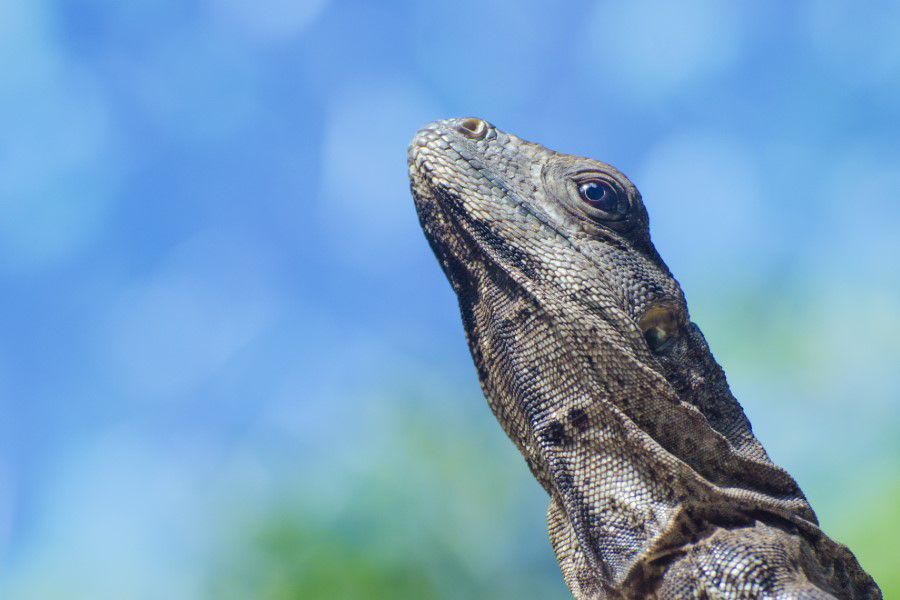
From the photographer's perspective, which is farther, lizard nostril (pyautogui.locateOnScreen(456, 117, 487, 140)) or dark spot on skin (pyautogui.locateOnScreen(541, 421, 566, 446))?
lizard nostril (pyautogui.locateOnScreen(456, 117, 487, 140))

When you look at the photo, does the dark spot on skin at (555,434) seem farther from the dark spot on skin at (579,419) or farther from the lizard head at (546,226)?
the lizard head at (546,226)

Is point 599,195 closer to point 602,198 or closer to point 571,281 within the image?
point 602,198

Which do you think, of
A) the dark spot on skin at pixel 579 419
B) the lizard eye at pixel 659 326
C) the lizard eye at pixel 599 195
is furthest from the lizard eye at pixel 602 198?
the dark spot on skin at pixel 579 419

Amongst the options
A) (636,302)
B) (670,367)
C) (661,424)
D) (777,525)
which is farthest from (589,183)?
(777,525)

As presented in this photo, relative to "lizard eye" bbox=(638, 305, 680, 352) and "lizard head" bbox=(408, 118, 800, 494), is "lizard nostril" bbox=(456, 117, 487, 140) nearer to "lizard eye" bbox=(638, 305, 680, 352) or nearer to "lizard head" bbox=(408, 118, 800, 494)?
"lizard head" bbox=(408, 118, 800, 494)

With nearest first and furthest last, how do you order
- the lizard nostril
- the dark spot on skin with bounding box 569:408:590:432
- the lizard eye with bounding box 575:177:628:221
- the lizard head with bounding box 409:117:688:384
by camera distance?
the dark spot on skin with bounding box 569:408:590:432
the lizard head with bounding box 409:117:688:384
the lizard eye with bounding box 575:177:628:221
the lizard nostril

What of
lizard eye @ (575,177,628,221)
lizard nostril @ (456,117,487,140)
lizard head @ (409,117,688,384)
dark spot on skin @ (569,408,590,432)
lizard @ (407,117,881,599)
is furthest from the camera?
lizard nostril @ (456,117,487,140)

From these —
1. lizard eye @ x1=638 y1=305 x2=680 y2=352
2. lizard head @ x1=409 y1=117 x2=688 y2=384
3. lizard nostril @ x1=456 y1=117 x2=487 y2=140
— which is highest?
lizard nostril @ x1=456 y1=117 x2=487 y2=140

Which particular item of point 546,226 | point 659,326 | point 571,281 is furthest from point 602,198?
point 659,326

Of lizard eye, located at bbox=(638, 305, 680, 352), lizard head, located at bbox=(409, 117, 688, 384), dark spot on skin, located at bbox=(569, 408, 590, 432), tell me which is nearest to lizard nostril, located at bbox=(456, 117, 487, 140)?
lizard head, located at bbox=(409, 117, 688, 384)
